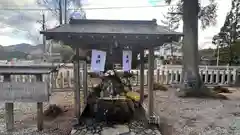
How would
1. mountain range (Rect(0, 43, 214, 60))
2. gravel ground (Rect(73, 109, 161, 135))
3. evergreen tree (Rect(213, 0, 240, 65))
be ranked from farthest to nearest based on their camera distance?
mountain range (Rect(0, 43, 214, 60)) → evergreen tree (Rect(213, 0, 240, 65)) → gravel ground (Rect(73, 109, 161, 135))

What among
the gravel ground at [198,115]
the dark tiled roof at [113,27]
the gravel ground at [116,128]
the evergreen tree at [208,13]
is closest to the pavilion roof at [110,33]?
the dark tiled roof at [113,27]

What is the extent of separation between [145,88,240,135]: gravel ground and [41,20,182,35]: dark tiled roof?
6.87 ft

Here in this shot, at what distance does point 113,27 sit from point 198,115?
3.35 m

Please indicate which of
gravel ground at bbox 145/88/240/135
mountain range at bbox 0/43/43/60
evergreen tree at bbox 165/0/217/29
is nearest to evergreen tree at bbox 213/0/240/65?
evergreen tree at bbox 165/0/217/29

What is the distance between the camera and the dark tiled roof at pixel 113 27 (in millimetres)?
3707

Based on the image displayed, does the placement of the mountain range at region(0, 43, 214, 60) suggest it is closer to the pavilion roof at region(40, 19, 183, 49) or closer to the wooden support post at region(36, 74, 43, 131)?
the wooden support post at region(36, 74, 43, 131)

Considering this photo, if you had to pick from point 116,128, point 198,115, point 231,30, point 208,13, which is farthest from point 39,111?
point 231,30

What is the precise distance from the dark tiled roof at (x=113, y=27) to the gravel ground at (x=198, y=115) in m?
2.09

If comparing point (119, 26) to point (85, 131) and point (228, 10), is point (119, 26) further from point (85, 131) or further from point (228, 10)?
point (228, 10)

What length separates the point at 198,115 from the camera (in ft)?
18.5

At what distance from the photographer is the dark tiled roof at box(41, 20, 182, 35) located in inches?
146

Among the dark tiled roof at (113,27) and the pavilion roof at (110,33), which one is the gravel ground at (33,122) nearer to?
the pavilion roof at (110,33)

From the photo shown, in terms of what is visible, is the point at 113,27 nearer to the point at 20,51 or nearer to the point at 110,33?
the point at 110,33

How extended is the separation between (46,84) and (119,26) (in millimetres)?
1796
